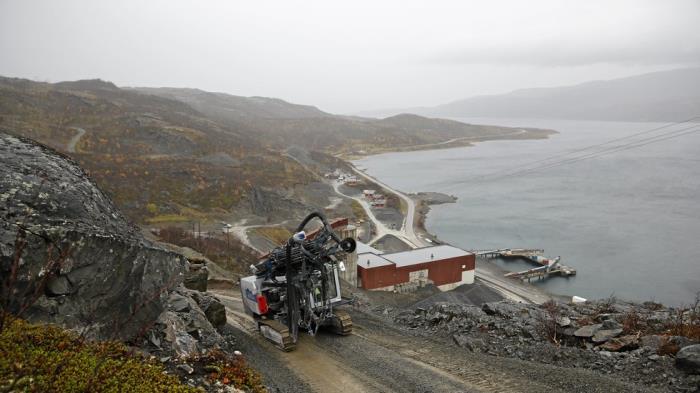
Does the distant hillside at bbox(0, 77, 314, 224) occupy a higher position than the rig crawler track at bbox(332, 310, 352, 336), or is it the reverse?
the distant hillside at bbox(0, 77, 314, 224)

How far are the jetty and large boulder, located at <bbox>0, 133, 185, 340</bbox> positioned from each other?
125 ft

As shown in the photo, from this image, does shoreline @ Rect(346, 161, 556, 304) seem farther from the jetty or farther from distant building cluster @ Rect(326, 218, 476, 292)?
→ distant building cluster @ Rect(326, 218, 476, 292)

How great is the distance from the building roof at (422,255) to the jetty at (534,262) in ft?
30.7

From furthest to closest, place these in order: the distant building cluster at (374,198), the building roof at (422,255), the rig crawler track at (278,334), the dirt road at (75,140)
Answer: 1. the distant building cluster at (374,198)
2. the dirt road at (75,140)
3. the building roof at (422,255)
4. the rig crawler track at (278,334)

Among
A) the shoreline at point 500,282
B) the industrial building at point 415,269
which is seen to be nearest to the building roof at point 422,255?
the industrial building at point 415,269

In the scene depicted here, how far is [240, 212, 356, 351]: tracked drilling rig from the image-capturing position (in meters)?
9.67

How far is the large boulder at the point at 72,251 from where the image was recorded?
5.75 m

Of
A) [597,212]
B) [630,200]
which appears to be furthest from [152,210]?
[630,200]

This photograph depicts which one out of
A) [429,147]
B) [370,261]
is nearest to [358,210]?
[370,261]

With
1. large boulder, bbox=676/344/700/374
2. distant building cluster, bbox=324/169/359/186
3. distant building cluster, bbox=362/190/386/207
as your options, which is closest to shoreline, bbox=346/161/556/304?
distant building cluster, bbox=362/190/386/207

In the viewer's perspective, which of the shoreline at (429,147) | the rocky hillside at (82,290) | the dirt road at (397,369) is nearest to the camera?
the rocky hillside at (82,290)

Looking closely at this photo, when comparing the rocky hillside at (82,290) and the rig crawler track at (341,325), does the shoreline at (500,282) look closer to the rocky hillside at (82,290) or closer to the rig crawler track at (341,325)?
the rig crawler track at (341,325)

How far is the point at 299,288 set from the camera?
32.4 ft

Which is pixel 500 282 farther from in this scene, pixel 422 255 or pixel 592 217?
pixel 592 217
